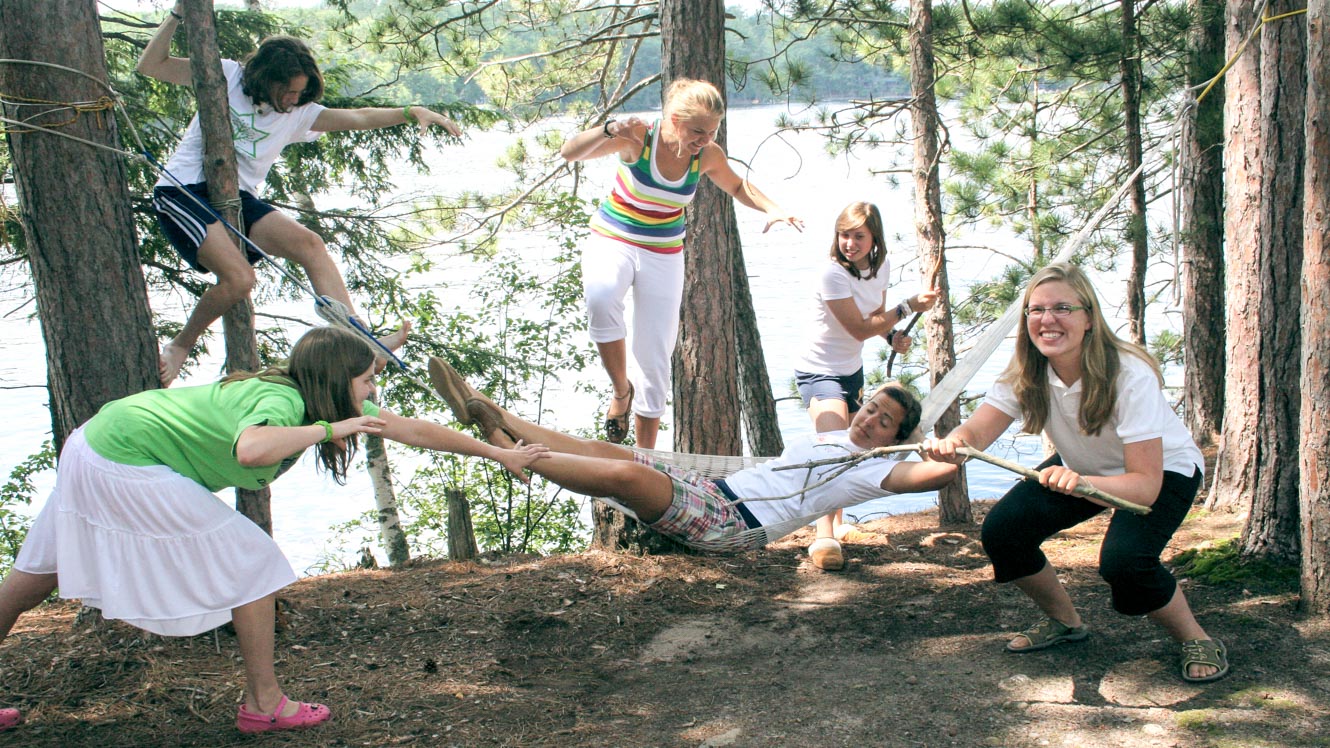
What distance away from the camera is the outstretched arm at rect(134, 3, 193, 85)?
2.88m

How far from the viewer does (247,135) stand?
2992 mm

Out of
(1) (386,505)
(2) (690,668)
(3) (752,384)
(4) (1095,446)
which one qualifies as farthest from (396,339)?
(1) (386,505)

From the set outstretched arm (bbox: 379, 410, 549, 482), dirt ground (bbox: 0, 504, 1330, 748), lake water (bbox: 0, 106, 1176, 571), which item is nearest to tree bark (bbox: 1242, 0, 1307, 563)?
dirt ground (bbox: 0, 504, 1330, 748)

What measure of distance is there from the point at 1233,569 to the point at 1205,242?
257cm

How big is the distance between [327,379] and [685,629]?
140 cm

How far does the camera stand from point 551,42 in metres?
8.20

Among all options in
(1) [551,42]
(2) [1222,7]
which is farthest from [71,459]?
(1) [551,42]

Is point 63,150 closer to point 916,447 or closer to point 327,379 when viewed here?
point 327,379

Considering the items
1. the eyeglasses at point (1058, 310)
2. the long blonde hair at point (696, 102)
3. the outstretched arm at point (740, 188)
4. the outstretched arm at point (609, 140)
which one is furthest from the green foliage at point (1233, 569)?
the outstretched arm at point (609, 140)

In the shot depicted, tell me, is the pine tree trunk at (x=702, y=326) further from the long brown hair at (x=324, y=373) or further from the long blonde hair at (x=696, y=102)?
the long brown hair at (x=324, y=373)

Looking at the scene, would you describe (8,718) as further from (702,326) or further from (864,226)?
(864,226)

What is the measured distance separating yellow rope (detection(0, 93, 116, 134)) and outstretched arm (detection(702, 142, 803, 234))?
1.66 meters

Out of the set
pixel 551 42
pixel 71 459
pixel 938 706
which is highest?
pixel 551 42

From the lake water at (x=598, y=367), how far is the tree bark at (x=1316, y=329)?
4.19 m
